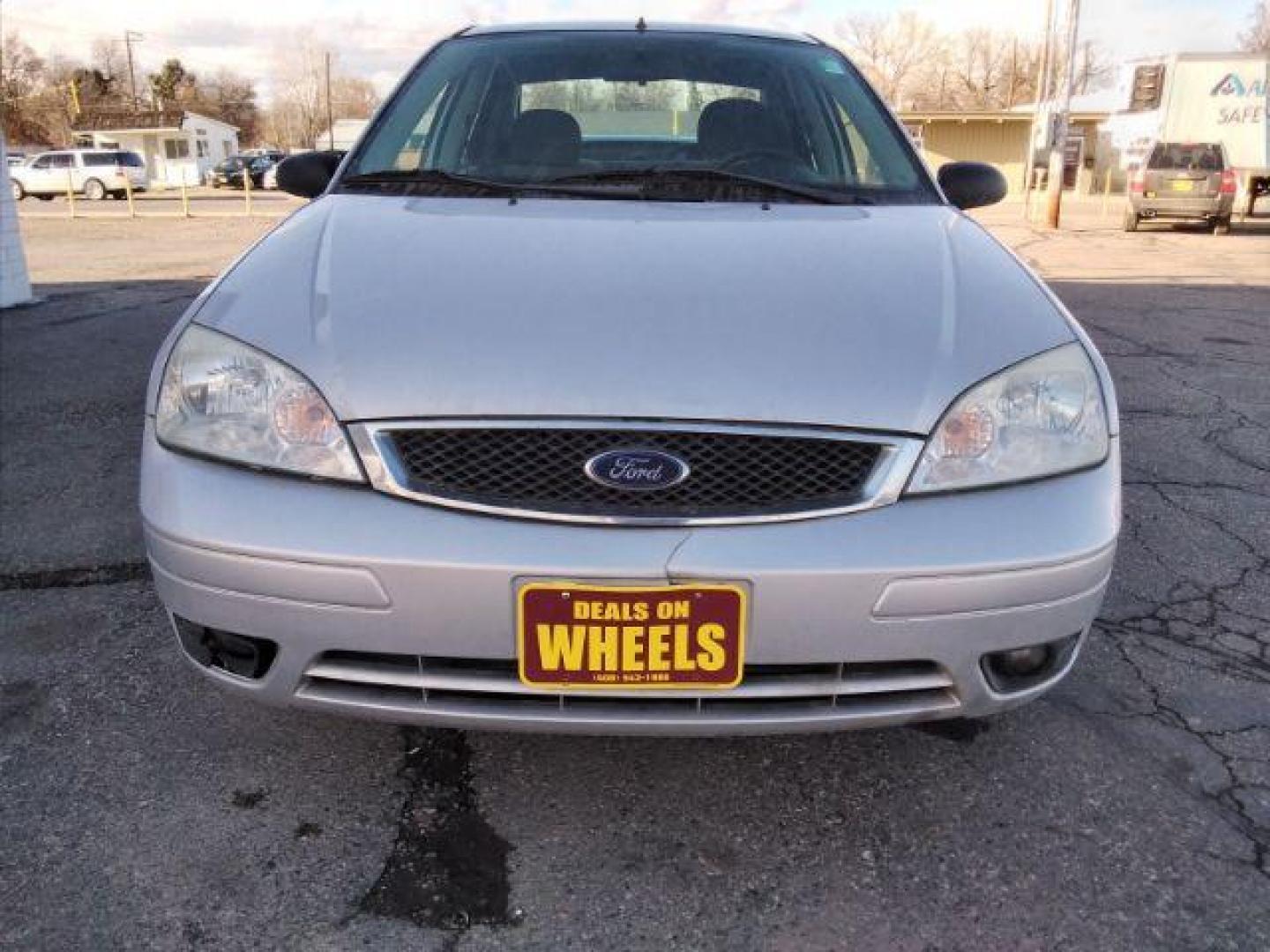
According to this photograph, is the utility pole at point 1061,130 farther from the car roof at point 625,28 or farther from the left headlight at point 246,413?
the left headlight at point 246,413

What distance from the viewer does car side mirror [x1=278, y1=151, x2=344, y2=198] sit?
288 cm

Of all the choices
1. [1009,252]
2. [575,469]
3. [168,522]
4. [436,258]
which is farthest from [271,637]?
[1009,252]

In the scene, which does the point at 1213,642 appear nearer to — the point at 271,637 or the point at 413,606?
the point at 413,606

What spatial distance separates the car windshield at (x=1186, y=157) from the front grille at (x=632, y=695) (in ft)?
61.9

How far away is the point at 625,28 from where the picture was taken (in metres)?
3.18

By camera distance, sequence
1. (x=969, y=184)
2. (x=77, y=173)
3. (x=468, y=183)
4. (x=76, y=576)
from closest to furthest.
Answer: (x=468, y=183) < (x=969, y=184) < (x=76, y=576) < (x=77, y=173)

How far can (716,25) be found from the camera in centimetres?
328

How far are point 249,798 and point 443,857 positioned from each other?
1.44 feet

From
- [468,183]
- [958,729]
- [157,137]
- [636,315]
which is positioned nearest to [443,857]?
[636,315]

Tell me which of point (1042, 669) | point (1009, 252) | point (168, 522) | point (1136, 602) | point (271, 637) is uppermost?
point (1009, 252)

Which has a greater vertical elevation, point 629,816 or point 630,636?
point 630,636

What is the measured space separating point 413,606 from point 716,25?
244 centimetres

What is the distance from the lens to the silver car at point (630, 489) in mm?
1578

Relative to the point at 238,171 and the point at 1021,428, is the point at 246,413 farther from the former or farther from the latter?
the point at 238,171
